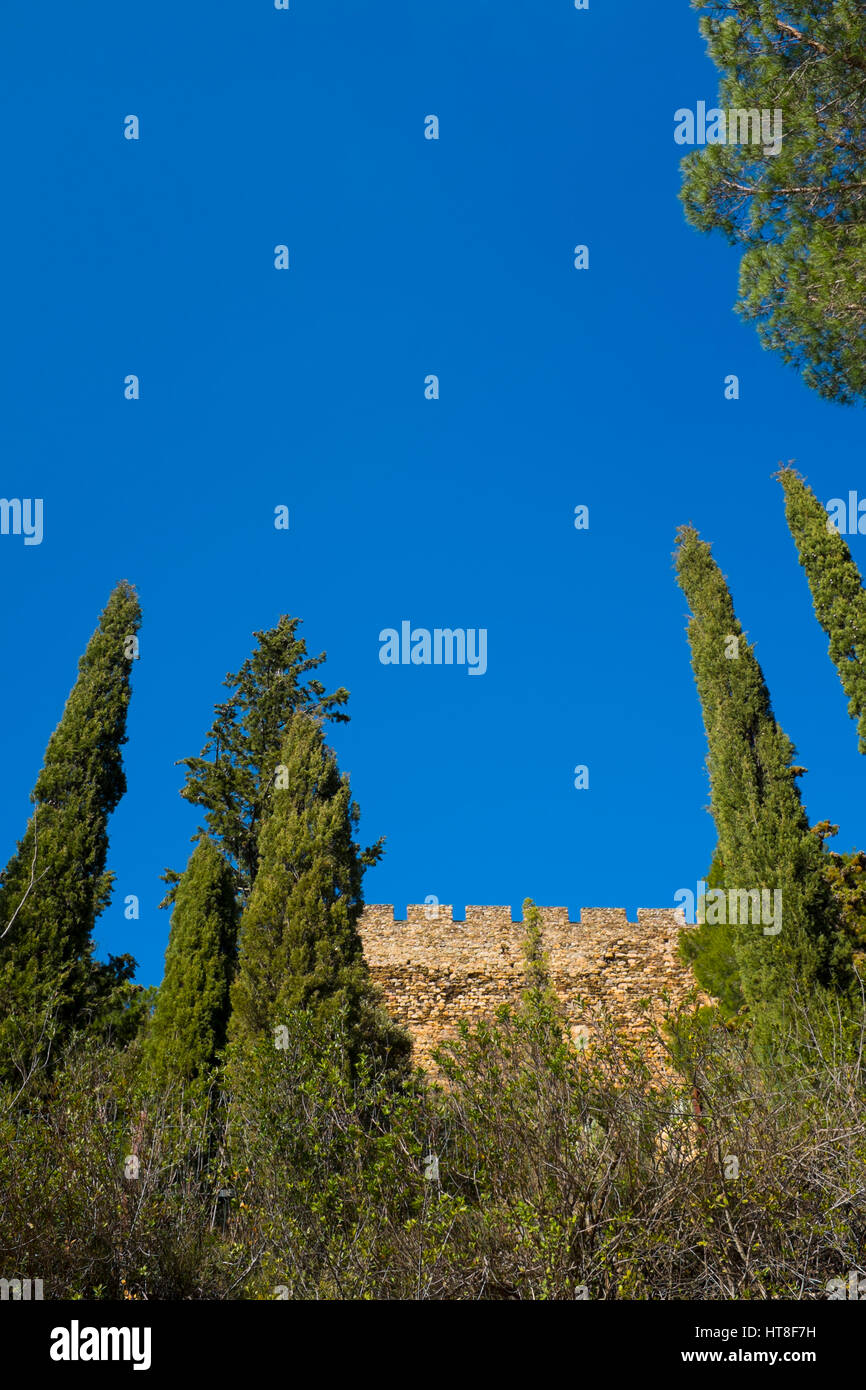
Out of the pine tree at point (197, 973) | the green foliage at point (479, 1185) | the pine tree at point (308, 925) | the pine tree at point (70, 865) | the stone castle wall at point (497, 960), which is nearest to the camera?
the green foliage at point (479, 1185)

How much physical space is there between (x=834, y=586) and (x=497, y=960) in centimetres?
845

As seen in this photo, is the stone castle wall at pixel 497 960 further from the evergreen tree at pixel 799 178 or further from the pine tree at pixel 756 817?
the evergreen tree at pixel 799 178

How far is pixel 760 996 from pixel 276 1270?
6.83m

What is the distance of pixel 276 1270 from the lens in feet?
17.3

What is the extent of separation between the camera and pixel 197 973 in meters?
10.8

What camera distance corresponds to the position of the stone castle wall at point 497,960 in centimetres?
1510

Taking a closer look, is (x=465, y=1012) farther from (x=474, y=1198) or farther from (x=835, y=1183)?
(x=835, y=1183)

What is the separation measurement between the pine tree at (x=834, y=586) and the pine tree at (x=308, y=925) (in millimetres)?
6653

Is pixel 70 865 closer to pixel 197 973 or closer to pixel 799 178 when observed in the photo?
pixel 197 973

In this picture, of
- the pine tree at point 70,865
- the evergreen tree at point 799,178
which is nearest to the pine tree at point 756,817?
the evergreen tree at point 799,178

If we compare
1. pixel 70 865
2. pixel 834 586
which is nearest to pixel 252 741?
pixel 70 865

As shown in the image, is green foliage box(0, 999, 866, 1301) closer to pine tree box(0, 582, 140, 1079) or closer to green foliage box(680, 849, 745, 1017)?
pine tree box(0, 582, 140, 1079)

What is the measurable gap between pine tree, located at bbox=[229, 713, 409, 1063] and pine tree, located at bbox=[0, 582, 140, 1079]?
2065 mm
